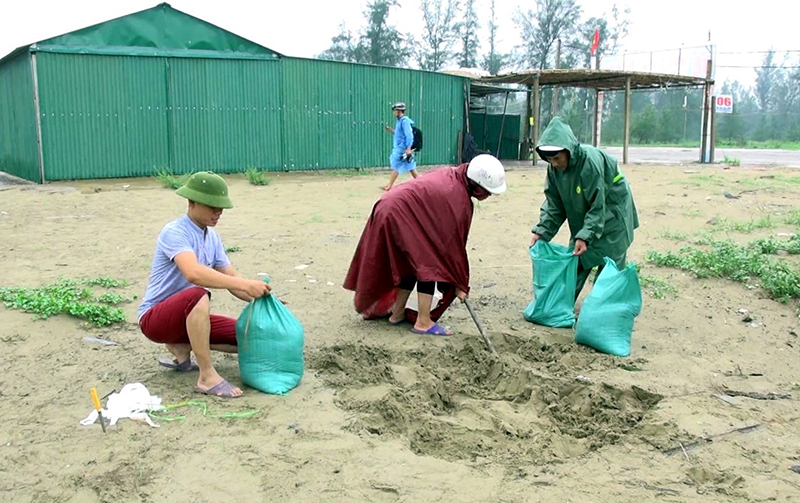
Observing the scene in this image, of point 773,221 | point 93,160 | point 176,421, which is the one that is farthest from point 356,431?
point 93,160

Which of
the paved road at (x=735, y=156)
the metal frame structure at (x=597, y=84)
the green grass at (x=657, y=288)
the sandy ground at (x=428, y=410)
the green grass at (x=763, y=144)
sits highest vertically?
the metal frame structure at (x=597, y=84)

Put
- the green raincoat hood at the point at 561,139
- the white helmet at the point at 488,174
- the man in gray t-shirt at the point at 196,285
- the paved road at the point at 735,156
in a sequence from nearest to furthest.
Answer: the man in gray t-shirt at the point at 196,285
the white helmet at the point at 488,174
the green raincoat hood at the point at 561,139
the paved road at the point at 735,156

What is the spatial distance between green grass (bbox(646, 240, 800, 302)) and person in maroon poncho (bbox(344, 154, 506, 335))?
274 cm

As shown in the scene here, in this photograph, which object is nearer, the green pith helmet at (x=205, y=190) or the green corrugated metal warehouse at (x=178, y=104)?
the green pith helmet at (x=205, y=190)

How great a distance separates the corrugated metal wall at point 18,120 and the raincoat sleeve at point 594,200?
11.9 m

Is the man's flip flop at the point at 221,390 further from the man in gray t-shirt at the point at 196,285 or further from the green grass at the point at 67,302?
the green grass at the point at 67,302

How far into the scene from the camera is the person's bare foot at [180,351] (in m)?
3.90

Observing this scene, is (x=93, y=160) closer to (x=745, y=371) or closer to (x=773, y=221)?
(x=773, y=221)

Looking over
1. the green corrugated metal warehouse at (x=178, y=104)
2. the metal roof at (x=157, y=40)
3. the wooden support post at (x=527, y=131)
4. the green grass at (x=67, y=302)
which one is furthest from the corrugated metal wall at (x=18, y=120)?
the wooden support post at (x=527, y=131)

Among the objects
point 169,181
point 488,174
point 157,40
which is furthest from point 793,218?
Answer: point 157,40

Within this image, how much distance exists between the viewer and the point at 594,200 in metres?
5.10

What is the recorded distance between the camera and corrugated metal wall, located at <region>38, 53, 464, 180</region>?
1379cm

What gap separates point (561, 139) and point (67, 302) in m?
3.58

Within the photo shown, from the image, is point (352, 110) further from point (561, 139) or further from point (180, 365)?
point (180, 365)
